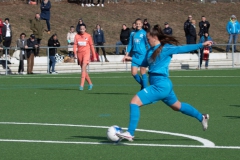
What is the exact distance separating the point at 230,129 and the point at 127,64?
24000mm

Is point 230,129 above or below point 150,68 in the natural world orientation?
below

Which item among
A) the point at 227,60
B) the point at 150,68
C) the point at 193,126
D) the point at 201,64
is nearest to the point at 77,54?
the point at 193,126

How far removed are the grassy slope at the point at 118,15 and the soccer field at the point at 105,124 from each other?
19.2m

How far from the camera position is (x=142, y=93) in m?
10.9

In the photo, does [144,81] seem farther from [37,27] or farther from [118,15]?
[118,15]

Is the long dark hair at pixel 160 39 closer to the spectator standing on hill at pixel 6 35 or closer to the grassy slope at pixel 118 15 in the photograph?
the spectator standing on hill at pixel 6 35

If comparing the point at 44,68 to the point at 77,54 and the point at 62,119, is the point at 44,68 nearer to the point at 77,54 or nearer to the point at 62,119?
the point at 77,54

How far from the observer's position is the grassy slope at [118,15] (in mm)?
43562

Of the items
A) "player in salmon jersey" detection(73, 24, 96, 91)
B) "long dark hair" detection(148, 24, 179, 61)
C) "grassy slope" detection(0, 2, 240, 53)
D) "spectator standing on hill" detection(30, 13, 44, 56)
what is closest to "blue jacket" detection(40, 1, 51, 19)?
"grassy slope" detection(0, 2, 240, 53)

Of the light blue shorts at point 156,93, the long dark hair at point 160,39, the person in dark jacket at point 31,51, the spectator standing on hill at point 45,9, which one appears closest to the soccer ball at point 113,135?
the light blue shorts at point 156,93

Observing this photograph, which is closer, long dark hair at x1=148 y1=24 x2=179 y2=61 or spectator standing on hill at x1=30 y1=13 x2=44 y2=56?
long dark hair at x1=148 y1=24 x2=179 y2=61

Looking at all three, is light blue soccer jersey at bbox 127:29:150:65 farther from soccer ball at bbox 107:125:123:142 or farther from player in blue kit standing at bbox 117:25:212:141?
soccer ball at bbox 107:125:123:142

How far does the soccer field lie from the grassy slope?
19160 millimetres

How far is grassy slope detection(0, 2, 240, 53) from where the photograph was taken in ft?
143
